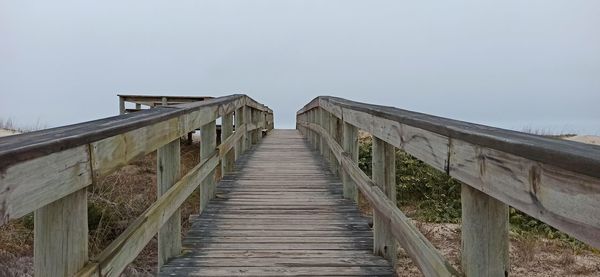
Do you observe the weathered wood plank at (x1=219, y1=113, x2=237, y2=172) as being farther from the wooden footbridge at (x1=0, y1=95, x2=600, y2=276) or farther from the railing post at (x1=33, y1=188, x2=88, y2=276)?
the railing post at (x1=33, y1=188, x2=88, y2=276)

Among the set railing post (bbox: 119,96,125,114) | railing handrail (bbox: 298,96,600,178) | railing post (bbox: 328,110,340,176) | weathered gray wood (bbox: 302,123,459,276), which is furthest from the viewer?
railing post (bbox: 119,96,125,114)

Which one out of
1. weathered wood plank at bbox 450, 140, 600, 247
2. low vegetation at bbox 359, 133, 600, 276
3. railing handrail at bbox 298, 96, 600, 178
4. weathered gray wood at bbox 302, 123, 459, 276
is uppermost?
railing handrail at bbox 298, 96, 600, 178

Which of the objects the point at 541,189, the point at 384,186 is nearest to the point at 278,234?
the point at 384,186

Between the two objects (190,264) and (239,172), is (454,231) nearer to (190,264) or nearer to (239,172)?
(239,172)

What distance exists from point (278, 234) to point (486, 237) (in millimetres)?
2399

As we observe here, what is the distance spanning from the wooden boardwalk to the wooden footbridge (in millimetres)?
14

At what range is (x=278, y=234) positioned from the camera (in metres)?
4.00

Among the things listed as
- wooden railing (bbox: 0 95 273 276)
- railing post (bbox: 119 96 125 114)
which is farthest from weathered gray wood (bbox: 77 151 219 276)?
railing post (bbox: 119 96 125 114)

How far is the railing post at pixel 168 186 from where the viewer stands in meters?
3.19

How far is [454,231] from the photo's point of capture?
6.54 meters

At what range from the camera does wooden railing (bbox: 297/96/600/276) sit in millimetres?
1128

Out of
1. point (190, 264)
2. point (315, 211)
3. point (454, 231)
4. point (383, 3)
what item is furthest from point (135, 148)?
point (383, 3)

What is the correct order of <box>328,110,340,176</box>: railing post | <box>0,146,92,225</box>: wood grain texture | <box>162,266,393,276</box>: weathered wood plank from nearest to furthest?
1. <box>0,146,92,225</box>: wood grain texture
2. <box>162,266,393,276</box>: weathered wood plank
3. <box>328,110,340,176</box>: railing post

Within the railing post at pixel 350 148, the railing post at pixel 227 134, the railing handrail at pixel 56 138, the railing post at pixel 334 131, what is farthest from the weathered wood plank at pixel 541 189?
the railing post at pixel 334 131
